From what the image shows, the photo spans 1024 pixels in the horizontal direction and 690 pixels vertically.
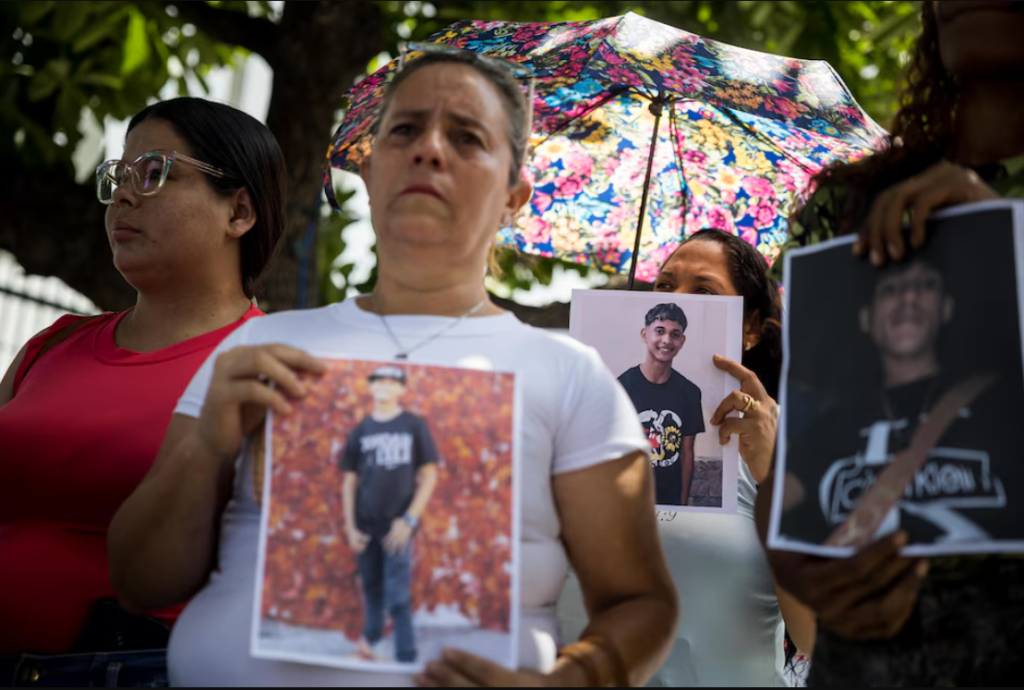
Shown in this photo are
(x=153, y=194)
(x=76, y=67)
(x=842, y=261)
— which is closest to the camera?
(x=842, y=261)

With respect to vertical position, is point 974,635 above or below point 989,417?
below

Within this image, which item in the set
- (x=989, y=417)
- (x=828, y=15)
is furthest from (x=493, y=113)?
(x=828, y=15)

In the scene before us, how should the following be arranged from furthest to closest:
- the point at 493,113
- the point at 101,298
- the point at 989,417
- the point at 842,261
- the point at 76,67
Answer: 1. the point at 101,298
2. the point at 76,67
3. the point at 493,113
4. the point at 842,261
5. the point at 989,417

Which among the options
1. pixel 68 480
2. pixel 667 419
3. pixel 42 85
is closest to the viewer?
pixel 68 480

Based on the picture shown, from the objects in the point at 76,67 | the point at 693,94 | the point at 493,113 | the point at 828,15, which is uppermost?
the point at 828,15

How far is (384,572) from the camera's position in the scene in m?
1.55

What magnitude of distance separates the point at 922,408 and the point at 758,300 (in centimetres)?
175

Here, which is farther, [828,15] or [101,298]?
[101,298]

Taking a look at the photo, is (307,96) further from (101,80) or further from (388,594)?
(388,594)

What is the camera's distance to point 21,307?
9.48 meters

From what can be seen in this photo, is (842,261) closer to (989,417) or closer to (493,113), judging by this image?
(989,417)

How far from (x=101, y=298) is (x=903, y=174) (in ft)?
15.5

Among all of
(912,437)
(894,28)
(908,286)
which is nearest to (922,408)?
(912,437)

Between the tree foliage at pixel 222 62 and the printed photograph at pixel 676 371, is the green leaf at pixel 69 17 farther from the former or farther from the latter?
the printed photograph at pixel 676 371
